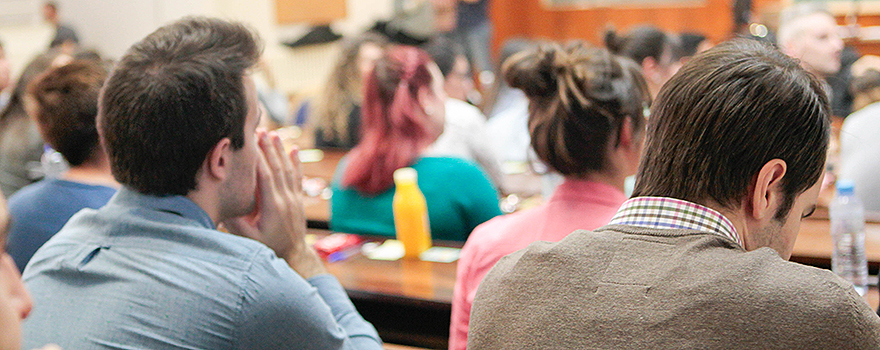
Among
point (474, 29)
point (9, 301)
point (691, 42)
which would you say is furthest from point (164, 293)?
point (474, 29)

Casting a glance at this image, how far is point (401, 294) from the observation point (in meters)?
2.02

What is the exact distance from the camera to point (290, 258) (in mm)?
1481

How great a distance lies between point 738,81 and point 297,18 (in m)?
7.67

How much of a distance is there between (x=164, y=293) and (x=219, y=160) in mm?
264

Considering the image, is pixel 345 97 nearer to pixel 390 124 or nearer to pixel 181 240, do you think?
pixel 390 124

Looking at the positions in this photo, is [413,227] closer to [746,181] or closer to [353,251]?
[353,251]

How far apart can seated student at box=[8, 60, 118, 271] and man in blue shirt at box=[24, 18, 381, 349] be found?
83 cm

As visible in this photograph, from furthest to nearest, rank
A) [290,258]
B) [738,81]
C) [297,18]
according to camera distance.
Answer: [297,18], [290,258], [738,81]

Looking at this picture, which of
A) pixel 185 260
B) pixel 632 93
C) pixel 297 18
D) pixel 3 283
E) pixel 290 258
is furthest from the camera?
pixel 297 18

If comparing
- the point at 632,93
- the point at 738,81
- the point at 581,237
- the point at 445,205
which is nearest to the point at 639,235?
the point at 581,237

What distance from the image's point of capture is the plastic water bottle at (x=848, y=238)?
199 cm

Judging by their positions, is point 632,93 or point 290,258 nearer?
point 290,258

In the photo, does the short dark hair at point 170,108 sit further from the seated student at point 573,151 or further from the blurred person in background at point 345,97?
the blurred person in background at point 345,97

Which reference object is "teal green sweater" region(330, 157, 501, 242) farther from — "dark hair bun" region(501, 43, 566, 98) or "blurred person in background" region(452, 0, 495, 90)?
"blurred person in background" region(452, 0, 495, 90)
